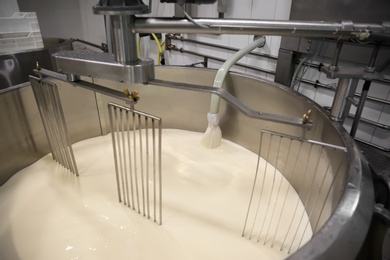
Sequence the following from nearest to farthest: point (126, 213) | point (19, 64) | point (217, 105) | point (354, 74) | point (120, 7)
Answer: point (120, 7) < point (354, 74) < point (126, 213) < point (217, 105) < point (19, 64)

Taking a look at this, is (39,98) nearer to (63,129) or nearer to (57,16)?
(63,129)

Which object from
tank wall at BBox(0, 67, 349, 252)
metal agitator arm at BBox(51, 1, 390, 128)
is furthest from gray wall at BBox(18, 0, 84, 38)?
metal agitator arm at BBox(51, 1, 390, 128)

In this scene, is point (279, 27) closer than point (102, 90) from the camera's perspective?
Yes

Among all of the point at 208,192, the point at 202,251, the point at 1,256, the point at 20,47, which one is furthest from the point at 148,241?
the point at 20,47

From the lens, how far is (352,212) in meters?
0.40

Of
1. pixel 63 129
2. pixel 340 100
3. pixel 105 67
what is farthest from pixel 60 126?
pixel 340 100

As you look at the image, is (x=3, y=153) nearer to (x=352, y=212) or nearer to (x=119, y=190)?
(x=119, y=190)

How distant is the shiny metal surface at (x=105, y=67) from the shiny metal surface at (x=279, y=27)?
0.10m

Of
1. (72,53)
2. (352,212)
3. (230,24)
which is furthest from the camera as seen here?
(72,53)

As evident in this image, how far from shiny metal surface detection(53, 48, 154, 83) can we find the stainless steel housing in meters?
0.43

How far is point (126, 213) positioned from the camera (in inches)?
33.2

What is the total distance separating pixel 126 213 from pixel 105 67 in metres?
0.50

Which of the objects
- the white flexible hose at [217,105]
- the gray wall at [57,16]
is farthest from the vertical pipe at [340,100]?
the gray wall at [57,16]

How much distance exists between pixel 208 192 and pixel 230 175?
0.13 metres
